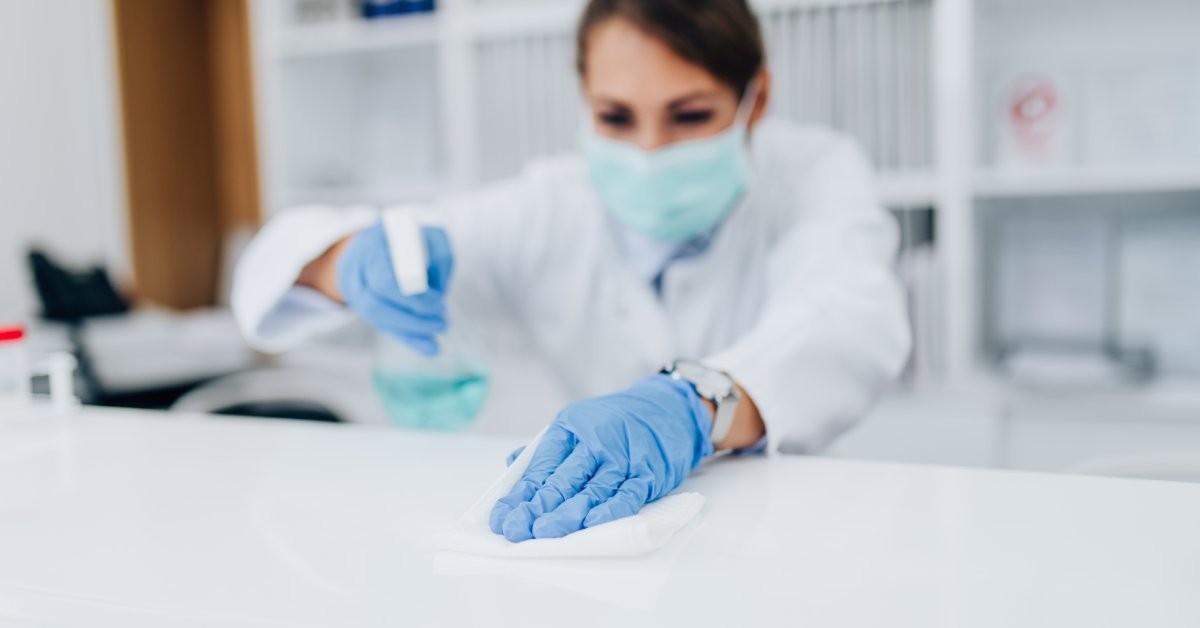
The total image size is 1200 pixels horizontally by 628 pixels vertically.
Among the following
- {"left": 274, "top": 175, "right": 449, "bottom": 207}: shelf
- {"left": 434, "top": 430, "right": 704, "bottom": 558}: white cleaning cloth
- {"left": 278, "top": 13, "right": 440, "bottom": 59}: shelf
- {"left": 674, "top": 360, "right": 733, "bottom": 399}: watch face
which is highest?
{"left": 278, "top": 13, "right": 440, "bottom": 59}: shelf

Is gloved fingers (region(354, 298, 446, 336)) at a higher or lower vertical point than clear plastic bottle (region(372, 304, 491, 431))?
higher

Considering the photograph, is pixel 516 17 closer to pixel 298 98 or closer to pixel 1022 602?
pixel 298 98

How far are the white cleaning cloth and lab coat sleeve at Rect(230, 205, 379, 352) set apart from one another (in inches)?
24.1

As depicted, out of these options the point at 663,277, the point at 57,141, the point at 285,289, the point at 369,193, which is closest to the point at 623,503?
the point at 285,289

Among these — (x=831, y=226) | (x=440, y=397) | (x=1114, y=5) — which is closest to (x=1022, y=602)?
(x=440, y=397)

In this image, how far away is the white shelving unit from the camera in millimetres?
1657

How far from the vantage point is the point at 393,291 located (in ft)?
3.11

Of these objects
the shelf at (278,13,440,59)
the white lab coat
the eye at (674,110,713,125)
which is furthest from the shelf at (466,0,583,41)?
the eye at (674,110,713,125)

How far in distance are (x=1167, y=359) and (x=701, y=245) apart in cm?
96

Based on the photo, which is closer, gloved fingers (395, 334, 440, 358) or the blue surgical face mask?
gloved fingers (395, 334, 440, 358)

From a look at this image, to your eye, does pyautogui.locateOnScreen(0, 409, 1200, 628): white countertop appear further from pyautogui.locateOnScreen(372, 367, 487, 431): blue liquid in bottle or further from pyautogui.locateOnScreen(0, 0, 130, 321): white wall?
pyautogui.locateOnScreen(0, 0, 130, 321): white wall

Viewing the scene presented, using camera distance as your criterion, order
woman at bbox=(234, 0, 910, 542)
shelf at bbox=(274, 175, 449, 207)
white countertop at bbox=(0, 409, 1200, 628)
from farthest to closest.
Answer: shelf at bbox=(274, 175, 449, 207), woman at bbox=(234, 0, 910, 542), white countertop at bbox=(0, 409, 1200, 628)

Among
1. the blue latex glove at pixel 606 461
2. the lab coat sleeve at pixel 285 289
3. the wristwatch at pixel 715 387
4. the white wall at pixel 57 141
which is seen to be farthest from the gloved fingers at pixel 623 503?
the white wall at pixel 57 141

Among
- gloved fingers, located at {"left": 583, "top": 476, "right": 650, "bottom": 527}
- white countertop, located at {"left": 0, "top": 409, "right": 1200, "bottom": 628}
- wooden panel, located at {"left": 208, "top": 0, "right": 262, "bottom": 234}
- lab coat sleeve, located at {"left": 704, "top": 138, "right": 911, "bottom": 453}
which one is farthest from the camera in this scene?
wooden panel, located at {"left": 208, "top": 0, "right": 262, "bottom": 234}
